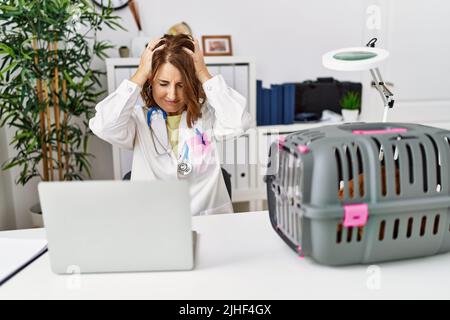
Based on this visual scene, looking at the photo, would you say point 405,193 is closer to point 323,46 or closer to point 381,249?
point 381,249

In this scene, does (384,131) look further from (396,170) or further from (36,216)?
(36,216)

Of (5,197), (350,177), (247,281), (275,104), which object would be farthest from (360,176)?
(5,197)

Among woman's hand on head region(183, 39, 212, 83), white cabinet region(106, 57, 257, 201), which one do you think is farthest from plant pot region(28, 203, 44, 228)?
woman's hand on head region(183, 39, 212, 83)

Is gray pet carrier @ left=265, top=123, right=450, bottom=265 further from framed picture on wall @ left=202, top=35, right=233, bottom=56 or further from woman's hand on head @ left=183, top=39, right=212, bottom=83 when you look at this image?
framed picture on wall @ left=202, top=35, right=233, bottom=56

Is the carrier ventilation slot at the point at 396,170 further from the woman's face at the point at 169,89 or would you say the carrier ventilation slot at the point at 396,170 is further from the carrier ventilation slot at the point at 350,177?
the woman's face at the point at 169,89

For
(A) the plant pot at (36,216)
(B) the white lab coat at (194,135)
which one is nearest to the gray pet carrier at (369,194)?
(B) the white lab coat at (194,135)

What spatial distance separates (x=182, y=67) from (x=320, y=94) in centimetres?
182

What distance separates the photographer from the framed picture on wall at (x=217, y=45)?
112 inches

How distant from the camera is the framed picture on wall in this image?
2.84 metres

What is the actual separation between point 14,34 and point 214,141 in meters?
1.36

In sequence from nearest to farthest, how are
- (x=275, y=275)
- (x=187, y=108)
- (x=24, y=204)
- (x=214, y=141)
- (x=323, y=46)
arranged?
(x=275, y=275), (x=187, y=108), (x=214, y=141), (x=24, y=204), (x=323, y=46)

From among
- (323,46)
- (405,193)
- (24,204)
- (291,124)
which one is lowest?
(24,204)

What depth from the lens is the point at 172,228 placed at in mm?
844

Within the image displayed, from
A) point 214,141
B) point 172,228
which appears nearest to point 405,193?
point 172,228
